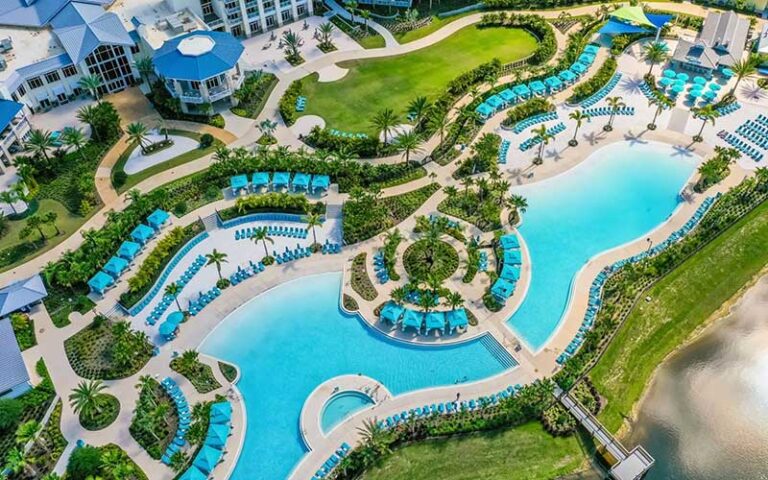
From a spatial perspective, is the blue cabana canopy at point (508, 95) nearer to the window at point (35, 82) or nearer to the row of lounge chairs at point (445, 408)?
the row of lounge chairs at point (445, 408)

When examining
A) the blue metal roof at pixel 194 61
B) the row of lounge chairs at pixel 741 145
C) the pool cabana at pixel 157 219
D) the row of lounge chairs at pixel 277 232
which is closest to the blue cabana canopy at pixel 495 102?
the row of lounge chairs at pixel 741 145

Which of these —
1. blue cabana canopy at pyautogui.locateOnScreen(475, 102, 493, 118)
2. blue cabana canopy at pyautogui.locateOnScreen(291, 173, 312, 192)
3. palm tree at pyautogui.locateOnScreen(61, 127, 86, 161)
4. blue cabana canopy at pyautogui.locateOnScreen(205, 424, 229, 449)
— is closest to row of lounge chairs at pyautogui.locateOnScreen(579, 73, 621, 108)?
blue cabana canopy at pyautogui.locateOnScreen(475, 102, 493, 118)

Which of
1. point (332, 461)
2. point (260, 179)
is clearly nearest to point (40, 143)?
point (260, 179)

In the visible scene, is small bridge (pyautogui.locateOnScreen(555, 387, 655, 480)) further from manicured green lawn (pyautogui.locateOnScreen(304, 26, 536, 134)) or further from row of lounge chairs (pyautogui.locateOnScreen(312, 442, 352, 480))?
manicured green lawn (pyautogui.locateOnScreen(304, 26, 536, 134))

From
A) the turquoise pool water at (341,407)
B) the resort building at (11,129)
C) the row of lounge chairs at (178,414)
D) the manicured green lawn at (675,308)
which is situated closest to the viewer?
the row of lounge chairs at (178,414)

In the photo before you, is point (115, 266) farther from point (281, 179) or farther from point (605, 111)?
point (605, 111)
